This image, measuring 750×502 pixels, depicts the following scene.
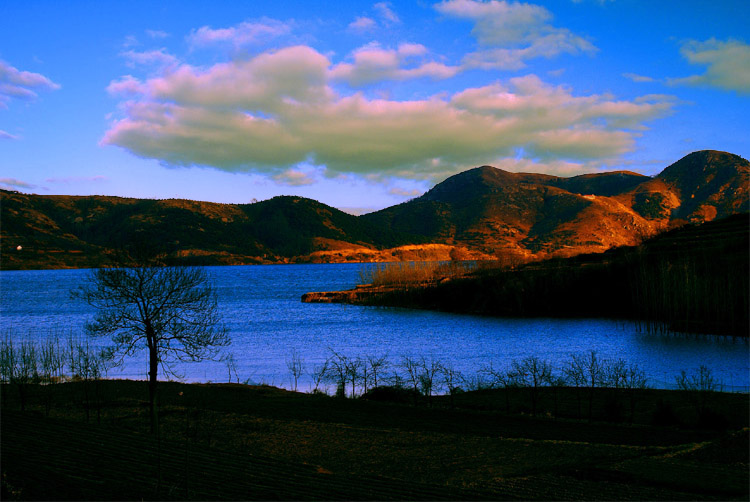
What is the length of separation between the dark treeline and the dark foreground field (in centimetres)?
2460

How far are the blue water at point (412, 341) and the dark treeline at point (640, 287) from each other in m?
2.86

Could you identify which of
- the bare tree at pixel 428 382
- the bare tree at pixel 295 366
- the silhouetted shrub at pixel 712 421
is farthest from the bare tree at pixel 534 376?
the bare tree at pixel 295 366

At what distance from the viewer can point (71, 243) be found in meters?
174

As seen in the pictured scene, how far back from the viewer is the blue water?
3072 cm

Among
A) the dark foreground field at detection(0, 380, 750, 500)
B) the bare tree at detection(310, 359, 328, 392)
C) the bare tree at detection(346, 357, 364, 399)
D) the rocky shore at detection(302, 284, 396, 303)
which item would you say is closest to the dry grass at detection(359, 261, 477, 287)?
the rocky shore at detection(302, 284, 396, 303)

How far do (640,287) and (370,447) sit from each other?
45.4 metres

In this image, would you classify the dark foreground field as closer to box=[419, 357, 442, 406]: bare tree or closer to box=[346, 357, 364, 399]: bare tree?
box=[419, 357, 442, 406]: bare tree

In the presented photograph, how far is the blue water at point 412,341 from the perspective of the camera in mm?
30717

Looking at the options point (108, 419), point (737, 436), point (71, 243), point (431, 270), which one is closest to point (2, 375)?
point (108, 419)

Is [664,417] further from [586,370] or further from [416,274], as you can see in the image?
[416,274]

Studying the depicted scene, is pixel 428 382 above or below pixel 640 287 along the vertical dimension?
below

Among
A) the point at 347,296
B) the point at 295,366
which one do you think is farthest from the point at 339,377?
the point at 347,296

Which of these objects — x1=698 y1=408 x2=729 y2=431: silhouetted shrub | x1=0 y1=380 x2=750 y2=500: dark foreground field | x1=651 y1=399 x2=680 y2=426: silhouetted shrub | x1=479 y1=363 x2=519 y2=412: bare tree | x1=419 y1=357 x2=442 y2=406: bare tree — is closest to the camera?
x1=0 y1=380 x2=750 y2=500: dark foreground field

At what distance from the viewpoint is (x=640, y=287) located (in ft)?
171
